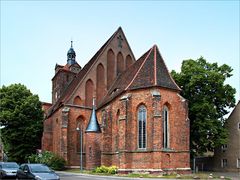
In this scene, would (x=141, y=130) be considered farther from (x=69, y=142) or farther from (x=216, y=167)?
(x=216, y=167)

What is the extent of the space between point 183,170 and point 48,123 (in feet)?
75.4

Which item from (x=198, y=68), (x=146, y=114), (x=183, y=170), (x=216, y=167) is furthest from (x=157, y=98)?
(x=216, y=167)

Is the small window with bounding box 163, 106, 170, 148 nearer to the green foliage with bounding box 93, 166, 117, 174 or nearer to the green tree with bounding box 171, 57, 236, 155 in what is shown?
the green foliage with bounding box 93, 166, 117, 174

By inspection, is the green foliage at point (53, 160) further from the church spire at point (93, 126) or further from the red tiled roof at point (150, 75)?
the red tiled roof at point (150, 75)

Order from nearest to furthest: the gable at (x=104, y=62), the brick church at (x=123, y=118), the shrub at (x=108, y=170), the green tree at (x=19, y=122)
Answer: the brick church at (x=123, y=118) < the shrub at (x=108, y=170) < the gable at (x=104, y=62) < the green tree at (x=19, y=122)

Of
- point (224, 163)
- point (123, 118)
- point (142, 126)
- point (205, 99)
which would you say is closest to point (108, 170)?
point (123, 118)

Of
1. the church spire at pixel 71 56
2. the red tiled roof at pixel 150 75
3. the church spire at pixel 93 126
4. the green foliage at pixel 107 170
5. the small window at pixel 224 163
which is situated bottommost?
the small window at pixel 224 163

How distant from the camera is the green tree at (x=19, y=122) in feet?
168

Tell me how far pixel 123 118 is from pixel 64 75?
2513cm

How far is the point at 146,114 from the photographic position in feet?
115

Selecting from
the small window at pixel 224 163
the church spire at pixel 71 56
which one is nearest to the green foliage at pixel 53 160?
the small window at pixel 224 163

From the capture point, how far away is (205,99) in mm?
41656

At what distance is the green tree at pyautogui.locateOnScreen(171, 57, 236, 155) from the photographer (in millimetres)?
41031

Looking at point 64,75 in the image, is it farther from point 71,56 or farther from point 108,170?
point 108,170
